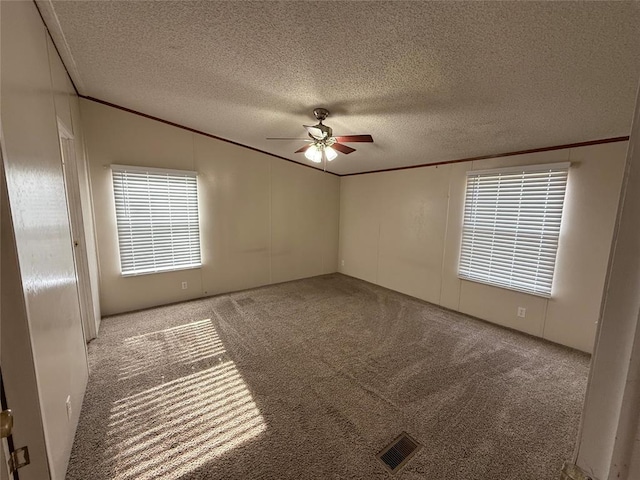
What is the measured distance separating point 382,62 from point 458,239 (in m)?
2.88

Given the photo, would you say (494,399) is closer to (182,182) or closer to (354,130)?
(354,130)

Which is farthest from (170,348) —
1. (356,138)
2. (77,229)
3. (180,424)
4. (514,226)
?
(514,226)

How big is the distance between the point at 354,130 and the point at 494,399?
122 inches

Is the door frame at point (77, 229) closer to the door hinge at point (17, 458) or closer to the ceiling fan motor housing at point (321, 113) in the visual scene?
the door hinge at point (17, 458)

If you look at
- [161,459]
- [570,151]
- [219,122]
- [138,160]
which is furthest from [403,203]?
[161,459]

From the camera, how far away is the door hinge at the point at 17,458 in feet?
3.20

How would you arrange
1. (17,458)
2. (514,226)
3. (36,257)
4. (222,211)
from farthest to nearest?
(222,211)
(514,226)
(36,257)
(17,458)

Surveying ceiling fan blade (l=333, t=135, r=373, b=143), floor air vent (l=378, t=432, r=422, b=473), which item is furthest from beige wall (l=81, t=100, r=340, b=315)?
floor air vent (l=378, t=432, r=422, b=473)

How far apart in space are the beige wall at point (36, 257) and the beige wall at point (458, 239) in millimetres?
4329

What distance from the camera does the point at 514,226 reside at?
3465 mm

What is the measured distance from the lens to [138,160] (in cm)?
377

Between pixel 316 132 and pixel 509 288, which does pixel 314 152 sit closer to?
pixel 316 132

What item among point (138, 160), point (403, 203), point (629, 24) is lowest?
point (403, 203)

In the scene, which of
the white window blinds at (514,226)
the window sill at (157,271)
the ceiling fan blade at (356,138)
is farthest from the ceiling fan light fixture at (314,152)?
the window sill at (157,271)
